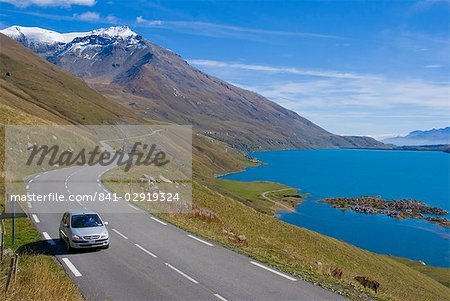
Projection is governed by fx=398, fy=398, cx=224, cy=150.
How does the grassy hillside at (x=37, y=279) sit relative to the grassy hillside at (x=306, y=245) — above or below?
above

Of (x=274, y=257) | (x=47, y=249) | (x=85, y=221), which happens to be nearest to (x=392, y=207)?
(x=274, y=257)

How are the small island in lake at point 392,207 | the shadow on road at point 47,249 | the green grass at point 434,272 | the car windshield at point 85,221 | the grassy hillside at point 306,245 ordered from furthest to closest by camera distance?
1. the small island in lake at point 392,207
2. the green grass at point 434,272
3. the grassy hillside at point 306,245
4. the car windshield at point 85,221
5. the shadow on road at point 47,249

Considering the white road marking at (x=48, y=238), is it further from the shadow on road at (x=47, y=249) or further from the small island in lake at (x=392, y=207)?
the small island in lake at (x=392, y=207)

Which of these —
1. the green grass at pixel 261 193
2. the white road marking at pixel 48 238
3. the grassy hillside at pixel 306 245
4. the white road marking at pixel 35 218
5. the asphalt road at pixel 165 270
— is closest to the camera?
the asphalt road at pixel 165 270

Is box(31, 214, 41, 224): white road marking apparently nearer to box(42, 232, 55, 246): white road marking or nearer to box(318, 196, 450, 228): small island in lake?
box(42, 232, 55, 246): white road marking

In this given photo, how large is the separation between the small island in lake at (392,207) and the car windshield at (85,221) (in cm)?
11564

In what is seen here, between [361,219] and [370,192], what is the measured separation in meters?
56.1

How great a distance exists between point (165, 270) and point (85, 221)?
21.7 feet

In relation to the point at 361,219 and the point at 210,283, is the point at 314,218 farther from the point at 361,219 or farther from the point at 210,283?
the point at 210,283

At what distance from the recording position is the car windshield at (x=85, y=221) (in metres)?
22.2

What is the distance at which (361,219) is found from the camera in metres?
117

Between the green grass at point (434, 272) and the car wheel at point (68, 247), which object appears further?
the green grass at point (434, 272)

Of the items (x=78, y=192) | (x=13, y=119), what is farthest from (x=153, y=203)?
(x=13, y=119)

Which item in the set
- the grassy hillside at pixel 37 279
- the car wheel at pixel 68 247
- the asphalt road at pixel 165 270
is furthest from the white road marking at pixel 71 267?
the car wheel at pixel 68 247
